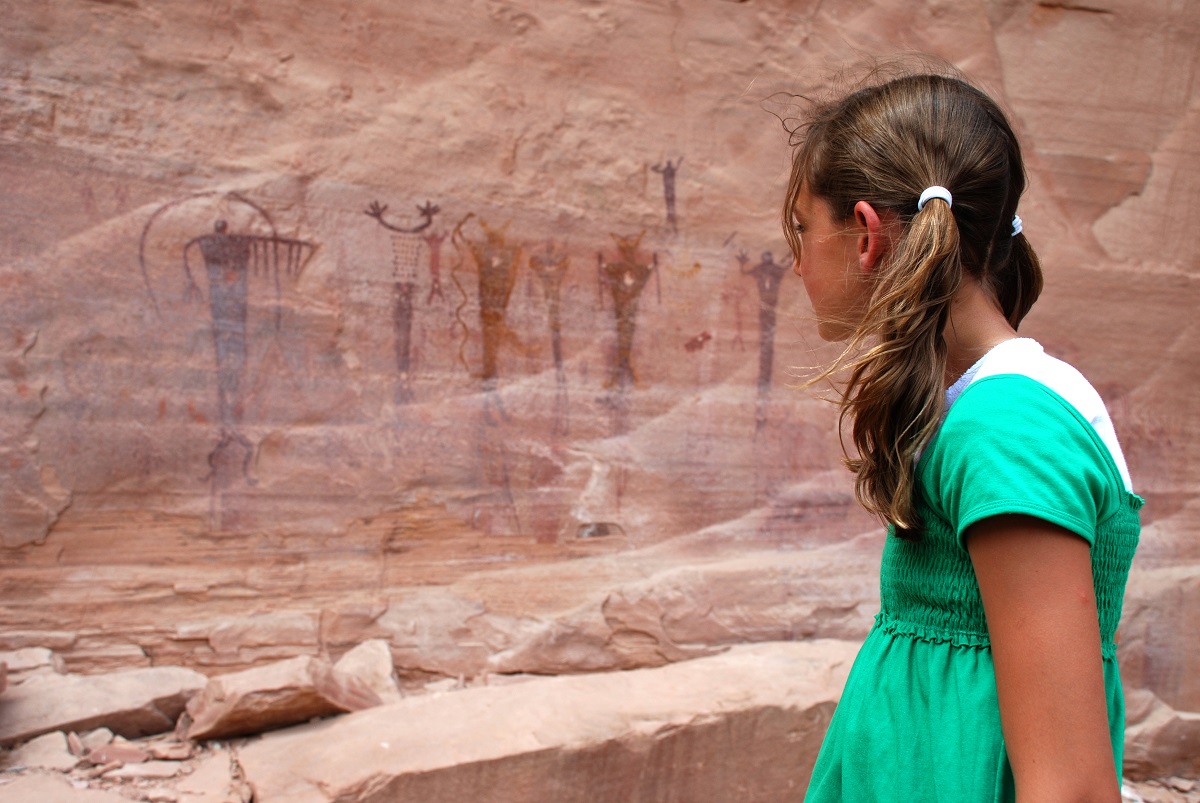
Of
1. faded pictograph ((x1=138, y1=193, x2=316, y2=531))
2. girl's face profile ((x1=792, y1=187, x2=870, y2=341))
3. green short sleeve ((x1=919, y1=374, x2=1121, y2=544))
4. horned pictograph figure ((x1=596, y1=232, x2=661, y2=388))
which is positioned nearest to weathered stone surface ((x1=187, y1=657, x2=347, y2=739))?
faded pictograph ((x1=138, y1=193, x2=316, y2=531))

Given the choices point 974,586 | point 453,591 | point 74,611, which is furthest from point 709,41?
point 974,586

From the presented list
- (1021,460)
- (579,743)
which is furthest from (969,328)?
(579,743)

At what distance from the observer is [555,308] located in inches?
121

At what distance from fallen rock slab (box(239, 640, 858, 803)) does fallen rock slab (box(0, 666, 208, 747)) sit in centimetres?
30

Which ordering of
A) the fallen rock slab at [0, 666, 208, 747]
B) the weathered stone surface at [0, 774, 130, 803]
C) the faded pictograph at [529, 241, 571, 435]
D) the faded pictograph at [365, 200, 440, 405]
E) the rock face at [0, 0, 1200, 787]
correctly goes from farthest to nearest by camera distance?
the faded pictograph at [529, 241, 571, 435], the faded pictograph at [365, 200, 440, 405], the rock face at [0, 0, 1200, 787], the fallen rock slab at [0, 666, 208, 747], the weathered stone surface at [0, 774, 130, 803]

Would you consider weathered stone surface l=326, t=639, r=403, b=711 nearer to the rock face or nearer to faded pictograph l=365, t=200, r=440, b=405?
the rock face

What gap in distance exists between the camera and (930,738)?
0.73 meters

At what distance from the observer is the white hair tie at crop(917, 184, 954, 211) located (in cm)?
75

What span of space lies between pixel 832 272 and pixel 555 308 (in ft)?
7.42

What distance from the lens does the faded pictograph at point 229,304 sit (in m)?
2.70

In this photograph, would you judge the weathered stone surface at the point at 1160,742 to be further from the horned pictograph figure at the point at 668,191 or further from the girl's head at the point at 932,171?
the girl's head at the point at 932,171

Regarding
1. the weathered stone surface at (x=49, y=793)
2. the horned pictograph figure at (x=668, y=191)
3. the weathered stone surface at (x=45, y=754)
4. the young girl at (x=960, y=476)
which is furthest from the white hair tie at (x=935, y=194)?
the horned pictograph figure at (x=668, y=191)

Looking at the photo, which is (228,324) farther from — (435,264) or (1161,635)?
(1161,635)

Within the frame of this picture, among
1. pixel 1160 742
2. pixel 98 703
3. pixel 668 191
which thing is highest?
pixel 668 191
